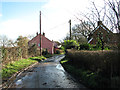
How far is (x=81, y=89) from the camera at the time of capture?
626 centimetres

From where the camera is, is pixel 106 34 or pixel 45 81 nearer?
pixel 45 81

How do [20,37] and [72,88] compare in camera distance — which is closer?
[72,88]

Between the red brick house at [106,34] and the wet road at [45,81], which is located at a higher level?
the red brick house at [106,34]

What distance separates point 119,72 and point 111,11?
12.3ft

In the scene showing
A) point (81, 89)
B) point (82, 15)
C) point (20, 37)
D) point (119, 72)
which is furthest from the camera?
point (20, 37)

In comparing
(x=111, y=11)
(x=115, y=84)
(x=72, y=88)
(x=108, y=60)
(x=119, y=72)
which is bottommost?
(x=72, y=88)

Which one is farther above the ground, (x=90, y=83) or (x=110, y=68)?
(x=110, y=68)

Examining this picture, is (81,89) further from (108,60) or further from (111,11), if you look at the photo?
(111,11)

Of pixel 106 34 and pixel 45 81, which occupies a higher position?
pixel 106 34

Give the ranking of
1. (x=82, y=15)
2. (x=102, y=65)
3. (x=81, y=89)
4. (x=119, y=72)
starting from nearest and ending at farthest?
(x=119, y=72) < (x=81, y=89) < (x=102, y=65) < (x=82, y=15)

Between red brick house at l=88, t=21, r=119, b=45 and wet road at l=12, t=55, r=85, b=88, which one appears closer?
wet road at l=12, t=55, r=85, b=88

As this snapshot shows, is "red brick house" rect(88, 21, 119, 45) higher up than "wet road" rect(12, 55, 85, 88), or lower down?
higher up

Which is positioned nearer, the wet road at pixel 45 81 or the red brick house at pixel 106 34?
the wet road at pixel 45 81

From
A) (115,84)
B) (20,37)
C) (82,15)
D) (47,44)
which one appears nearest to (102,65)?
(115,84)
